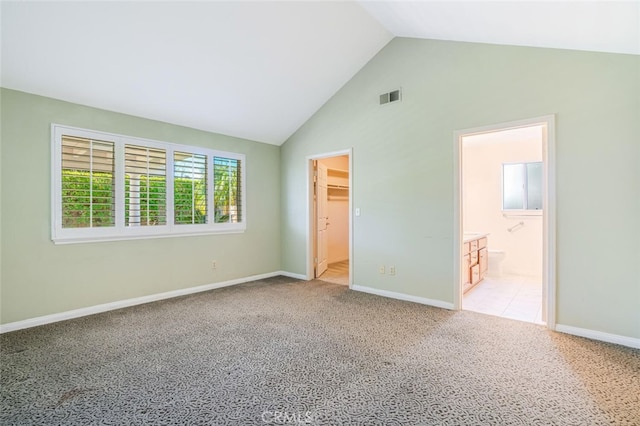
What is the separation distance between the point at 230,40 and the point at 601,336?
15.2ft

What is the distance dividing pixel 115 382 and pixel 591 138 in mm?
4428

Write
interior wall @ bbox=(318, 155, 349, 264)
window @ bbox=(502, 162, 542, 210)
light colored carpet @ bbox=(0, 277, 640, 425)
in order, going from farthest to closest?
interior wall @ bbox=(318, 155, 349, 264), window @ bbox=(502, 162, 542, 210), light colored carpet @ bbox=(0, 277, 640, 425)

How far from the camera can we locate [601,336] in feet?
9.13

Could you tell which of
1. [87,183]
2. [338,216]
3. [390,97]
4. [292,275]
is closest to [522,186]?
[390,97]

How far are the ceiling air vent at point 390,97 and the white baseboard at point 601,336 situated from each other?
3.16m

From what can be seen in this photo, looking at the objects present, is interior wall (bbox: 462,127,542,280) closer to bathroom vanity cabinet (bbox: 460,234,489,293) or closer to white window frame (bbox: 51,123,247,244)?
bathroom vanity cabinet (bbox: 460,234,489,293)

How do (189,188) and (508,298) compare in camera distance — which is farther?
(189,188)

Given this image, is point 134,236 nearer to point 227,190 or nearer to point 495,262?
point 227,190

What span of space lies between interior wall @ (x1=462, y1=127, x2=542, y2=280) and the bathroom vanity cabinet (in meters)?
0.44

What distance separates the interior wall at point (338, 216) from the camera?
22.5 feet

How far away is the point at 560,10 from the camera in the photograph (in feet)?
7.52

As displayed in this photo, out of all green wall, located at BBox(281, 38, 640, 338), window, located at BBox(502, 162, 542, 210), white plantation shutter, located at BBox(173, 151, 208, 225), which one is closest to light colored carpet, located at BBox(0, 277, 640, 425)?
green wall, located at BBox(281, 38, 640, 338)

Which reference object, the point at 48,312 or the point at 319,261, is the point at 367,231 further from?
the point at 48,312

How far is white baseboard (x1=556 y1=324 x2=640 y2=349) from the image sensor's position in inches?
104
